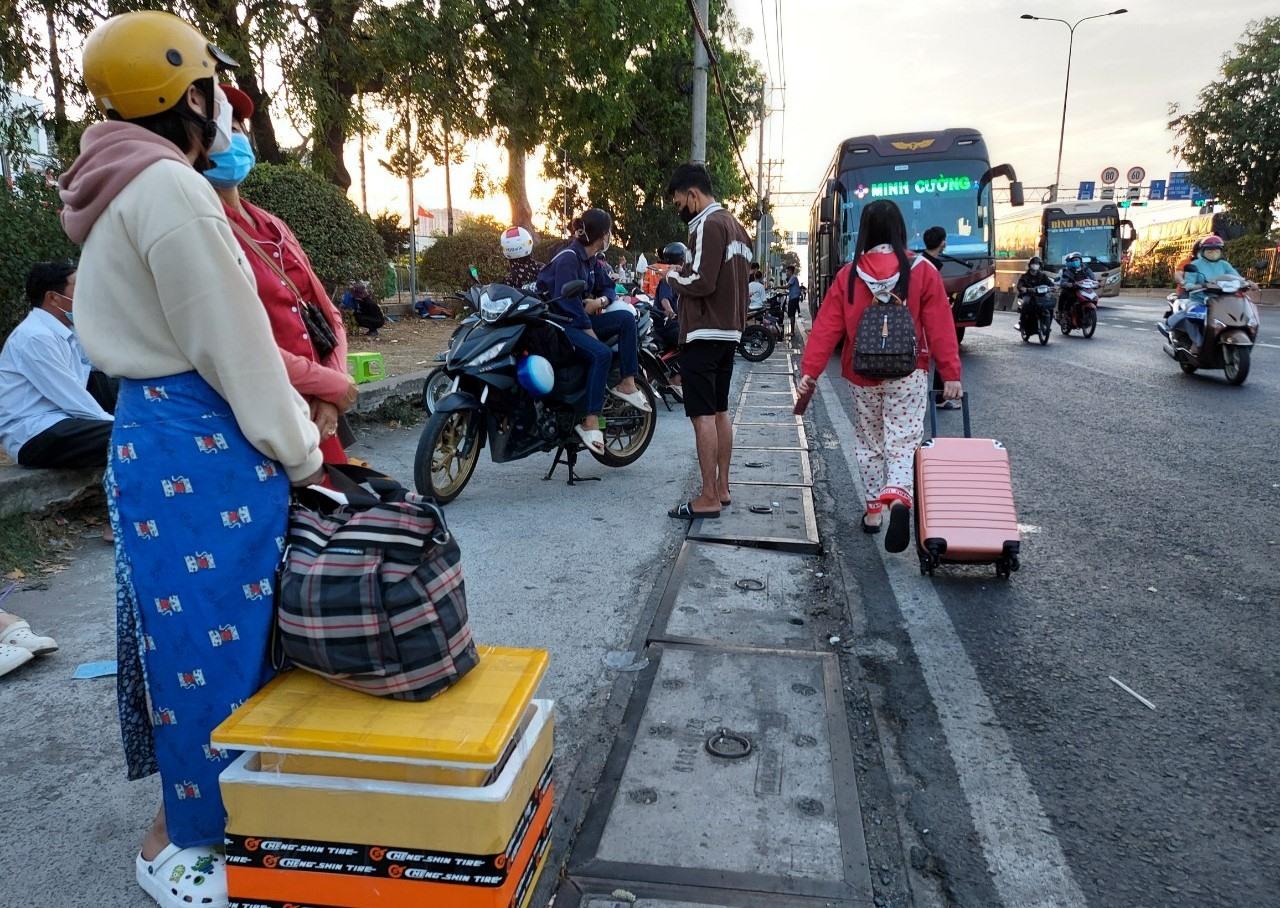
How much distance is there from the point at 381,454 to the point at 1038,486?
14.8 feet

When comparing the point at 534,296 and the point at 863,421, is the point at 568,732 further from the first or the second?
the point at 534,296

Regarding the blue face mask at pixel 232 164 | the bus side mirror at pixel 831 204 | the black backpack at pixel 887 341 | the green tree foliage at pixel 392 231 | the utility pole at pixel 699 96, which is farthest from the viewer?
the green tree foliage at pixel 392 231

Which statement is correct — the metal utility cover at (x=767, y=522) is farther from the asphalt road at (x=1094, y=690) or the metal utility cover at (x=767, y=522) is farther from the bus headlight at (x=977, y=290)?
the bus headlight at (x=977, y=290)

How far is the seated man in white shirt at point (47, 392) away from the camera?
4.14 m

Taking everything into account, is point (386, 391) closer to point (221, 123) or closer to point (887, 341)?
point (887, 341)

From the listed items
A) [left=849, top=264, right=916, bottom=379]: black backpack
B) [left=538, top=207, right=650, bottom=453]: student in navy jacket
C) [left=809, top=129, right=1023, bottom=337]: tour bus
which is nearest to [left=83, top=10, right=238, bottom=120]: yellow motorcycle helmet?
[left=849, top=264, right=916, bottom=379]: black backpack

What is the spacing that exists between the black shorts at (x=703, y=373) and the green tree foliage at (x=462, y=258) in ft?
54.5

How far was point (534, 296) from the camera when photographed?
5.35 m

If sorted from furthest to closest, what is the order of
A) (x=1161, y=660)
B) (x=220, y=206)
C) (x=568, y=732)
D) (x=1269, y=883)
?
(x=1161, y=660)
(x=568, y=732)
(x=1269, y=883)
(x=220, y=206)

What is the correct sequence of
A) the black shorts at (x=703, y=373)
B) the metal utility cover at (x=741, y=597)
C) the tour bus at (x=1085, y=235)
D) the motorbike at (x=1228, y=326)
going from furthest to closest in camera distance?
the tour bus at (x=1085, y=235)
the motorbike at (x=1228, y=326)
the black shorts at (x=703, y=373)
the metal utility cover at (x=741, y=597)

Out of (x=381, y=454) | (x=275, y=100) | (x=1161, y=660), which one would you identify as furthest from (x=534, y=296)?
(x=275, y=100)

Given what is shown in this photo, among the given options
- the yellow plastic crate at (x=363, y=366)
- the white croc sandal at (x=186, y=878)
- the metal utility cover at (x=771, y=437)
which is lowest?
the metal utility cover at (x=771, y=437)

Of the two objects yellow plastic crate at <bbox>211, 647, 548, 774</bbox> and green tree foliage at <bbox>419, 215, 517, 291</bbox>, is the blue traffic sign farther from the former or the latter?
yellow plastic crate at <bbox>211, 647, 548, 774</bbox>

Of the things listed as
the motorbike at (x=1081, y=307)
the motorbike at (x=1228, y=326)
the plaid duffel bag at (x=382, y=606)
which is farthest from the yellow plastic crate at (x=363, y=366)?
the motorbike at (x=1081, y=307)
